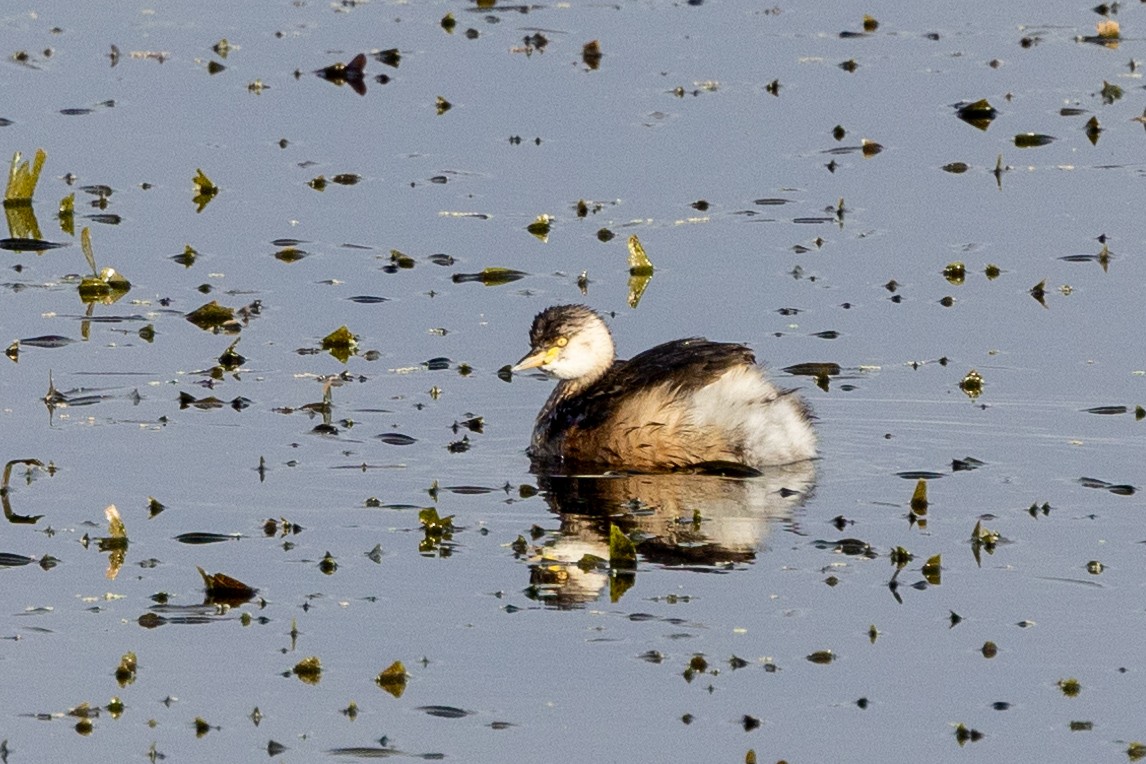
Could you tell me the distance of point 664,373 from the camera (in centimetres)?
1252

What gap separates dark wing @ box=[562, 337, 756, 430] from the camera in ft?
40.8

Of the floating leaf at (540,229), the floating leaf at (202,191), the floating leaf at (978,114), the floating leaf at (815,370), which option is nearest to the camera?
the floating leaf at (815,370)

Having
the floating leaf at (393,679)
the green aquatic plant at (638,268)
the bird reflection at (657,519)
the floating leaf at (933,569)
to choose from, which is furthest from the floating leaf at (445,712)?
the green aquatic plant at (638,268)

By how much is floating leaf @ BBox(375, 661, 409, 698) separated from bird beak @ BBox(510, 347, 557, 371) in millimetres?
4510

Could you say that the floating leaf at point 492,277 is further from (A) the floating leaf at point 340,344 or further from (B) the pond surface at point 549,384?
(A) the floating leaf at point 340,344

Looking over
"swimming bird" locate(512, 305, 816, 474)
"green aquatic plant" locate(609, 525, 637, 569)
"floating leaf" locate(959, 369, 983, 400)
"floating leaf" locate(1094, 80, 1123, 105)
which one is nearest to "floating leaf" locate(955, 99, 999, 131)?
"floating leaf" locate(1094, 80, 1123, 105)

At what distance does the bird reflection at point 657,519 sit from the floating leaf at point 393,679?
120 centimetres

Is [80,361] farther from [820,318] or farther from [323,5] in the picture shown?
[323,5]

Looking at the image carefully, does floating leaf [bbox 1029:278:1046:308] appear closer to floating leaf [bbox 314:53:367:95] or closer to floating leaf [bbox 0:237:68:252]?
floating leaf [bbox 0:237:68:252]

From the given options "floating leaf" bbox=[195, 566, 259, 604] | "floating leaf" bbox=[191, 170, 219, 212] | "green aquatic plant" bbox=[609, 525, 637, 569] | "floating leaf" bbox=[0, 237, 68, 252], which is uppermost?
"floating leaf" bbox=[191, 170, 219, 212]

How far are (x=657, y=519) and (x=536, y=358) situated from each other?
6.87 feet

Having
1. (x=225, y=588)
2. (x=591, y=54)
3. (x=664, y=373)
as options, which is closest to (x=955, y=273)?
(x=664, y=373)

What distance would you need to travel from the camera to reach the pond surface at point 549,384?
870cm

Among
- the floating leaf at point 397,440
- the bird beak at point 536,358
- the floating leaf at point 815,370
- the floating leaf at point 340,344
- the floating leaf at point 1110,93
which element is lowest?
the floating leaf at point 397,440
